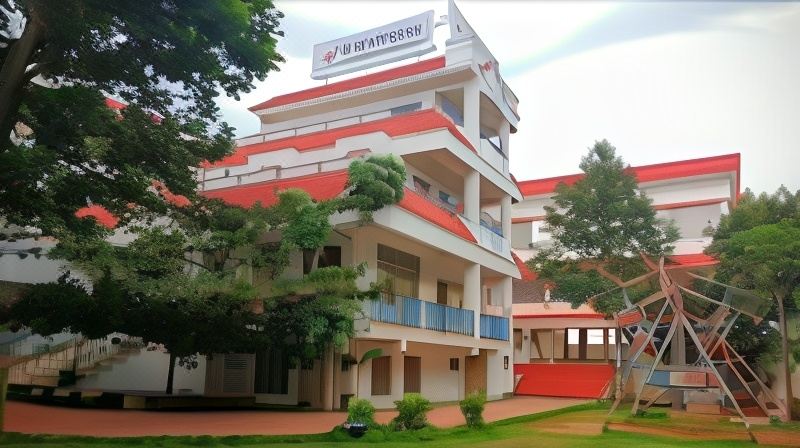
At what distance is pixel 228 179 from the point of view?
22.6m

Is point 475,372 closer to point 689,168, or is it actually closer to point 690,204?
point 690,204

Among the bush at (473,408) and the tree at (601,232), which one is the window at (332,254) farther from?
the tree at (601,232)

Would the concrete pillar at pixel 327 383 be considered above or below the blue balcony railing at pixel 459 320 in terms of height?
below

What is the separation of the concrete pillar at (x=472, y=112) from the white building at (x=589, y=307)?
7081mm

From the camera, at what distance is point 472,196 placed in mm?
25391

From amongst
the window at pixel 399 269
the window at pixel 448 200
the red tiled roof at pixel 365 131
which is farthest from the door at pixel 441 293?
the red tiled roof at pixel 365 131

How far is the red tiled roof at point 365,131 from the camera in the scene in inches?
913

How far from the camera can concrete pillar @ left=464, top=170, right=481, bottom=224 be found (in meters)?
25.3

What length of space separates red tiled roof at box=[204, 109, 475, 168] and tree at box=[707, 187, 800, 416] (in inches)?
347

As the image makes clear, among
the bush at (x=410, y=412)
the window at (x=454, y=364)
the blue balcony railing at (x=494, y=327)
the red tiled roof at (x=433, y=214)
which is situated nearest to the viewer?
the bush at (x=410, y=412)

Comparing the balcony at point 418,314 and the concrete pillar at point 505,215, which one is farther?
the concrete pillar at point 505,215

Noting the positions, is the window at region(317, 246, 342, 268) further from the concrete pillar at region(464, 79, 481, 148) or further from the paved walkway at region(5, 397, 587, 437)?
the concrete pillar at region(464, 79, 481, 148)

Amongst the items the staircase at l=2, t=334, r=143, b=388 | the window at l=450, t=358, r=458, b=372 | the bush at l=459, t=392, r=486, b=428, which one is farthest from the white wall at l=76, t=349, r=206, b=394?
the bush at l=459, t=392, r=486, b=428

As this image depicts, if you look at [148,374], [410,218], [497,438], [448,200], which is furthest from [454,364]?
[497,438]
